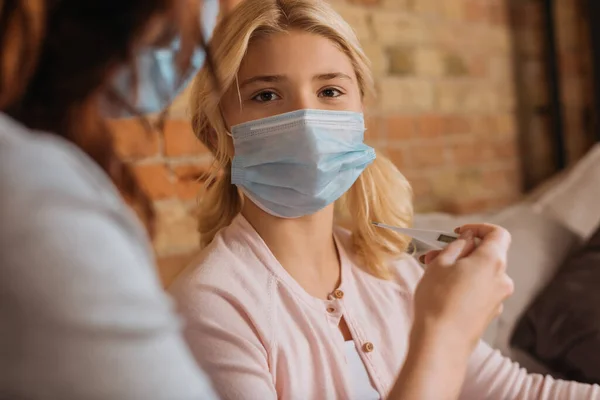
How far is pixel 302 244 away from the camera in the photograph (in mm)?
1066

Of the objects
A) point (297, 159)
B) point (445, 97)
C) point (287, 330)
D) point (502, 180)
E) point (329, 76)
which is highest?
point (329, 76)

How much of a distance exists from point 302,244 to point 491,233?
30cm

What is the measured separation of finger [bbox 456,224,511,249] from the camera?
0.87m

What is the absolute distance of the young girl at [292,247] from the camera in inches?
36.9

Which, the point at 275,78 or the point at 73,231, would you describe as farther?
the point at 275,78

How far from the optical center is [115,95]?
565 mm

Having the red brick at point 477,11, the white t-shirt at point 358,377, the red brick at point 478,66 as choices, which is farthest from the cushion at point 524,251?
the red brick at point 477,11

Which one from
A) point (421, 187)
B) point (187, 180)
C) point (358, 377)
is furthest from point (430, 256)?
point (421, 187)

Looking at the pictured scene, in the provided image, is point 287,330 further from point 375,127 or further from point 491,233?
point 375,127

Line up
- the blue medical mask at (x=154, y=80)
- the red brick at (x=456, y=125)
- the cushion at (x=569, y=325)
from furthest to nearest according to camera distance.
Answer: the red brick at (x=456, y=125) → the cushion at (x=569, y=325) → the blue medical mask at (x=154, y=80)

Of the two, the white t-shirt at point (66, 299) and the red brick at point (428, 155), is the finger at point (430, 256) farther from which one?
the red brick at point (428, 155)

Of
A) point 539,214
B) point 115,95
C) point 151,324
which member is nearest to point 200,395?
point 151,324

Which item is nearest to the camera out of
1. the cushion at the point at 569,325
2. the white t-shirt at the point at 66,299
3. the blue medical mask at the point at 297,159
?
the white t-shirt at the point at 66,299

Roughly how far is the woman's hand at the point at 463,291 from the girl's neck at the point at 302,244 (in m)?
0.26
